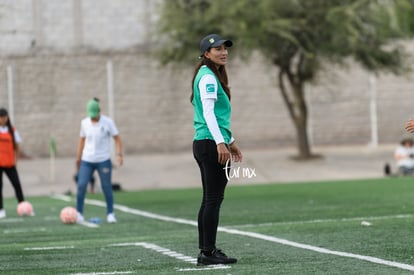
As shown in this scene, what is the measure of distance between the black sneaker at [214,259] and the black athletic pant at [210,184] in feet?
0.22

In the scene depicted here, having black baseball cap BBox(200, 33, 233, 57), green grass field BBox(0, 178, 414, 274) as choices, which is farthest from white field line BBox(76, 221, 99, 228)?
black baseball cap BBox(200, 33, 233, 57)

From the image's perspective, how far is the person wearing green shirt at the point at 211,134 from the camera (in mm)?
9453

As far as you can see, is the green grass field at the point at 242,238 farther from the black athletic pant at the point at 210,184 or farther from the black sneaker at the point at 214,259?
the black athletic pant at the point at 210,184

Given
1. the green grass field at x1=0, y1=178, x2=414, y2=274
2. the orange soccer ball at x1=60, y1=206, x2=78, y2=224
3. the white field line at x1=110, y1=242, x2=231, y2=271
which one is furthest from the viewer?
the orange soccer ball at x1=60, y1=206, x2=78, y2=224

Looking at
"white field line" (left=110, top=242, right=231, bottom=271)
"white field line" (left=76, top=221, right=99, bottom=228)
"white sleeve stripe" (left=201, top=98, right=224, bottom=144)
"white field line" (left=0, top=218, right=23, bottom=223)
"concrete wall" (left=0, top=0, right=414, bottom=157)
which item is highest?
"concrete wall" (left=0, top=0, right=414, bottom=157)

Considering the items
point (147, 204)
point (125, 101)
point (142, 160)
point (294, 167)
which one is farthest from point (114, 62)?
point (147, 204)

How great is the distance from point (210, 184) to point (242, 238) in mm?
2956

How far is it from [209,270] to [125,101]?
1141 inches

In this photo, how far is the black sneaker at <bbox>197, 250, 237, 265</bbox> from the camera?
9508mm

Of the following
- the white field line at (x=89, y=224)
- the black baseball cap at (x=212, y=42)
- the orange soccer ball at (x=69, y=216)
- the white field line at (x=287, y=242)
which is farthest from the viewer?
the orange soccer ball at (x=69, y=216)

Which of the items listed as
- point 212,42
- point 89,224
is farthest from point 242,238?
point 89,224

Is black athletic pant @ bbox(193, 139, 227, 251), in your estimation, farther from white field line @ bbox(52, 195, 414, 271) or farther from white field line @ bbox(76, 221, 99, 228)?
white field line @ bbox(76, 221, 99, 228)

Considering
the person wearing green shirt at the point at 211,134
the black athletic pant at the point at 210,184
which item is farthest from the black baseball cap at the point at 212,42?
the black athletic pant at the point at 210,184

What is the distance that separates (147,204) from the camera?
21.9m
